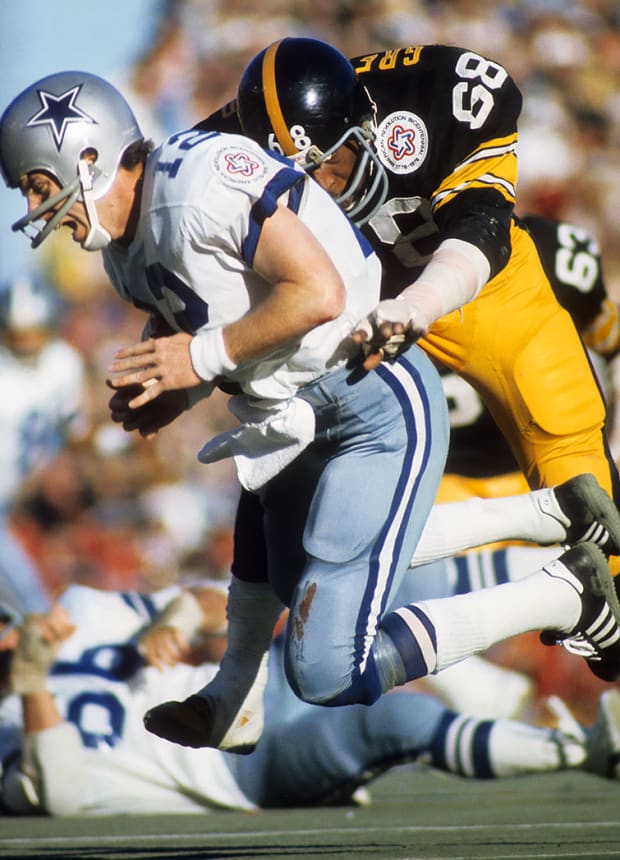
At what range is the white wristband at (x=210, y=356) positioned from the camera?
8.69 feet

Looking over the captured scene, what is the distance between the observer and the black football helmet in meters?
2.97

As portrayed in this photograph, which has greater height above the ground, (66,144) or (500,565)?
(66,144)

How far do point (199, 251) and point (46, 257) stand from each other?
4.48m

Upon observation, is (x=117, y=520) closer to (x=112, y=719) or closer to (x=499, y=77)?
(x=112, y=719)

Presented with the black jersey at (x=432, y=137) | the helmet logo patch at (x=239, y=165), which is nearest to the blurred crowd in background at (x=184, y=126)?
the black jersey at (x=432, y=137)

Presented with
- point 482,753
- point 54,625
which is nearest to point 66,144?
point 54,625

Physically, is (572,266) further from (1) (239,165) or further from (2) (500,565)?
(1) (239,165)

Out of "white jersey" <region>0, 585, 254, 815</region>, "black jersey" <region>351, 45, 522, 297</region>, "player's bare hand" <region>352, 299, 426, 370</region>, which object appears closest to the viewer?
"player's bare hand" <region>352, 299, 426, 370</region>

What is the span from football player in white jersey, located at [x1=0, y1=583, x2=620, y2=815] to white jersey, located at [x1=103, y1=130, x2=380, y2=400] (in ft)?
6.04

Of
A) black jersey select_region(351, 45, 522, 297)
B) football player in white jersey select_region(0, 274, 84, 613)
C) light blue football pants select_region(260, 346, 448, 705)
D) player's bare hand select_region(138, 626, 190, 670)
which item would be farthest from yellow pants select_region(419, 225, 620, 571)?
football player in white jersey select_region(0, 274, 84, 613)

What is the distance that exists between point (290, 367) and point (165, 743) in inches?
87.7

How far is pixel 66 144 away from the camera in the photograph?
2.71 meters

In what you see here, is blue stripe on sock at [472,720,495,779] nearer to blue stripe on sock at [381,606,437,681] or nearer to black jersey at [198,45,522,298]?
blue stripe on sock at [381,606,437,681]

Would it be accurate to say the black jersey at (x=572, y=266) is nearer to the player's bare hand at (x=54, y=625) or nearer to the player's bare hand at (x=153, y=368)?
the player's bare hand at (x=54, y=625)
